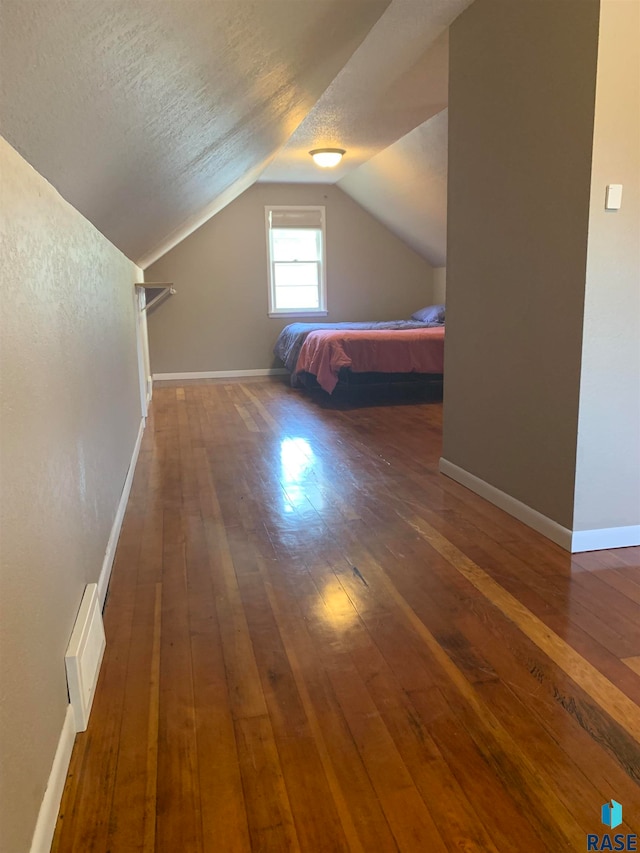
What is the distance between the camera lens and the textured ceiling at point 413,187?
5.19m

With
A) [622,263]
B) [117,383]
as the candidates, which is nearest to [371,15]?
[622,263]

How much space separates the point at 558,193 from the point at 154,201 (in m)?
1.75

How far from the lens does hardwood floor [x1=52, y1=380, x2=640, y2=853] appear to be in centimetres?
115

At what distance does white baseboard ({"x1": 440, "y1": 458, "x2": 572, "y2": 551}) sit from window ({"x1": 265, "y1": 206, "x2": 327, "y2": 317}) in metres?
4.69

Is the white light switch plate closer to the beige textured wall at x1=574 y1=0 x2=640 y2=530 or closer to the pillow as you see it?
the beige textured wall at x1=574 y1=0 x2=640 y2=530

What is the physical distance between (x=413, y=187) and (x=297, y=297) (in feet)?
6.88

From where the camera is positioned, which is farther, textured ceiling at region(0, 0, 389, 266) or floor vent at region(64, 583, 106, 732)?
floor vent at region(64, 583, 106, 732)

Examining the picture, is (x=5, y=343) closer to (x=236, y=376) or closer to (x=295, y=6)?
(x=295, y=6)

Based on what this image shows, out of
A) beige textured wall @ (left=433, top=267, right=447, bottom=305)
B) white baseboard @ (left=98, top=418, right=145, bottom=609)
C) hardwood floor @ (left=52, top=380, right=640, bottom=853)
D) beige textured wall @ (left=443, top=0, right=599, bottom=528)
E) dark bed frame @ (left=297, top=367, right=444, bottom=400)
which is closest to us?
hardwood floor @ (left=52, top=380, right=640, bottom=853)

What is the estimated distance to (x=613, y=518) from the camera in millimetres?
2318

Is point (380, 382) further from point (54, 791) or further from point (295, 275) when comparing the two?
point (54, 791)

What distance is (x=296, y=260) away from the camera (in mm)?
7531

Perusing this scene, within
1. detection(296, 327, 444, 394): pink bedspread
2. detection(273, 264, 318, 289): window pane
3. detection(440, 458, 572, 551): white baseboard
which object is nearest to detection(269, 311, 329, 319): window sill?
detection(273, 264, 318, 289): window pane

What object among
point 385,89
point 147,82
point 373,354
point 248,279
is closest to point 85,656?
point 147,82
